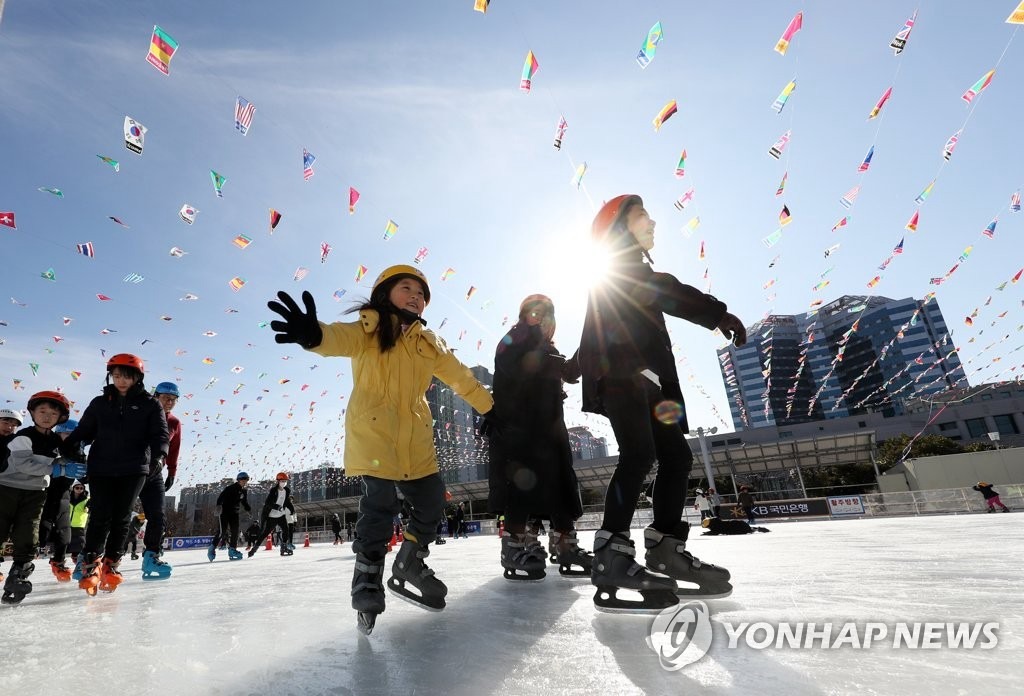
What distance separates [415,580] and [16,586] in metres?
2.74

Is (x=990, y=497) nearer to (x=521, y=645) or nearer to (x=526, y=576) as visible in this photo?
(x=526, y=576)

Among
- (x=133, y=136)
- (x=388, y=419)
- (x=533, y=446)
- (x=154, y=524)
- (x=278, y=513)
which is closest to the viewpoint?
(x=388, y=419)

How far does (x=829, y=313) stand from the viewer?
365 feet

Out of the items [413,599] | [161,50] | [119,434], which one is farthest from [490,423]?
[161,50]

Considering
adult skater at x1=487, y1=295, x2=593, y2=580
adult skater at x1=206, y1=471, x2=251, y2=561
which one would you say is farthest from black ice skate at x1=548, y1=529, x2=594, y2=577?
adult skater at x1=206, y1=471, x2=251, y2=561

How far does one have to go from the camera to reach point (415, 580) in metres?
1.73

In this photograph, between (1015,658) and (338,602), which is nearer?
(1015,658)

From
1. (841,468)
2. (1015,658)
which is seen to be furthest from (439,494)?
(841,468)

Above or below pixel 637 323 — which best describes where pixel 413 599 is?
below

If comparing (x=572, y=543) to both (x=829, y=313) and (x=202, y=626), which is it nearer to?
(x=202, y=626)

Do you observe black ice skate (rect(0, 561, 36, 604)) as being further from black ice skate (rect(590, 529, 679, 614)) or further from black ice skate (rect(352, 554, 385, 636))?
black ice skate (rect(590, 529, 679, 614))

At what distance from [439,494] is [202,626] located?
3.14ft

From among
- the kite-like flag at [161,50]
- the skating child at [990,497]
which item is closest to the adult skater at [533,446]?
the kite-like flag at [161,50]

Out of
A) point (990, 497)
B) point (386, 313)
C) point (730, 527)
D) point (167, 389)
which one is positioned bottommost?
point (990, 497)
